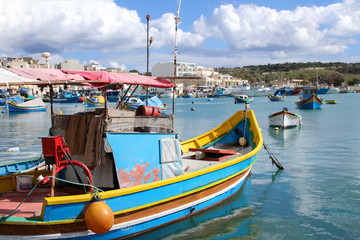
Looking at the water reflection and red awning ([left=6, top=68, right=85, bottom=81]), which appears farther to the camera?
the water reflection

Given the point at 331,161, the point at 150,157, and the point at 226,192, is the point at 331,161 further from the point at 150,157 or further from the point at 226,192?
the point at 150,157

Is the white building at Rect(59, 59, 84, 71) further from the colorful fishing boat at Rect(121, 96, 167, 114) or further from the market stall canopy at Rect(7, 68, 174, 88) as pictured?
the colorful fishing boat at Rect(121, 96, 167, 114)

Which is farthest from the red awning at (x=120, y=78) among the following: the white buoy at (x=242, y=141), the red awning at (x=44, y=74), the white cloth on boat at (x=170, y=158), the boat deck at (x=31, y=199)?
the white buoy at (x=242, y=141)

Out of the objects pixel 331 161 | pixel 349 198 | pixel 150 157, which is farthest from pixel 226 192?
pixel 331 161

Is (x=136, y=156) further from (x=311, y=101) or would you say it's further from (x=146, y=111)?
(x=311, y=101)

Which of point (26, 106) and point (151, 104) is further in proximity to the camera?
point (26, 106)

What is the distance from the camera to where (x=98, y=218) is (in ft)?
20.5

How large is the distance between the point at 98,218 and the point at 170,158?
8.79 ft

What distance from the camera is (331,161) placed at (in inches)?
622

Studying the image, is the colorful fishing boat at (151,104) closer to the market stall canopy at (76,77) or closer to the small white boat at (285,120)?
the small white boat at (285,120)

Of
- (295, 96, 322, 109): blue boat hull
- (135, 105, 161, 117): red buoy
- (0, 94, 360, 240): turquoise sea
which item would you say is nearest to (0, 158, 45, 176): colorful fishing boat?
(135, 105, 161, 117): red buoy

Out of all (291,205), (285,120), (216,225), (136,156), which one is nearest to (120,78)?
(136,156)

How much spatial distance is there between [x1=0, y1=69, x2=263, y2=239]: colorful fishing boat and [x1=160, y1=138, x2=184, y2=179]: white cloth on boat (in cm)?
3

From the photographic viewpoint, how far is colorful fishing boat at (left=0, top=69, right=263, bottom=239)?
251 inches
